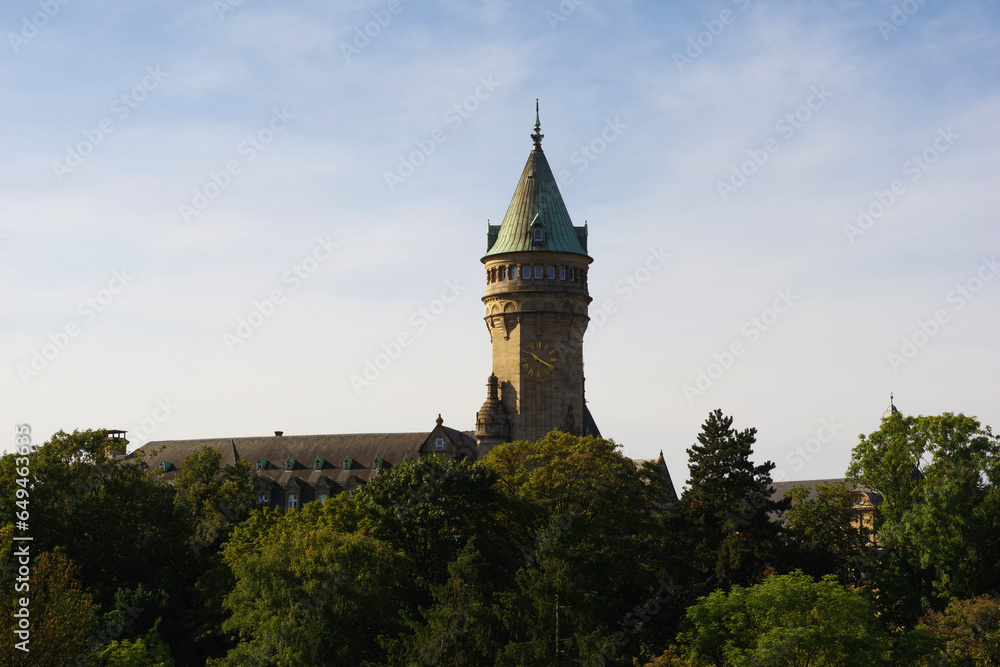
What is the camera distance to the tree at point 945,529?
65812 mm

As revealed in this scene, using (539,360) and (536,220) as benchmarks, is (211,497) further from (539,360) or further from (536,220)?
(536,220)

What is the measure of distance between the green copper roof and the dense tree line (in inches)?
1094

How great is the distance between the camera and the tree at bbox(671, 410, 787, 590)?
5947 cm

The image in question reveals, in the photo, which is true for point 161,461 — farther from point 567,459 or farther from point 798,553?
point 798,553

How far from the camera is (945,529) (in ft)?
220

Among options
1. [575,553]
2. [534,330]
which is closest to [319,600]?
[575,553]

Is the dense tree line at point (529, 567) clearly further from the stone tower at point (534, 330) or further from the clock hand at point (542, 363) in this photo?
the clock hand at point (542, 363)

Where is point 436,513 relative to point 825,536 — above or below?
above

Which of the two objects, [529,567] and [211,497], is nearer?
[529,567]

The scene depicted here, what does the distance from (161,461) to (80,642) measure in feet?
254

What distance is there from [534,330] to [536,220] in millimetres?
8359

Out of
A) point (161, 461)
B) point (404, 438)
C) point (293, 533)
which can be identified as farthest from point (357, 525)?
point (161, 461)

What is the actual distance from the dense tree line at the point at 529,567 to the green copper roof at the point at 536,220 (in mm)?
27779

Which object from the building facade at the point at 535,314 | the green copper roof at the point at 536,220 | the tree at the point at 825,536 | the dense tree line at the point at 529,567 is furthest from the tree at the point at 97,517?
the green copper roof at the point at 536,220
